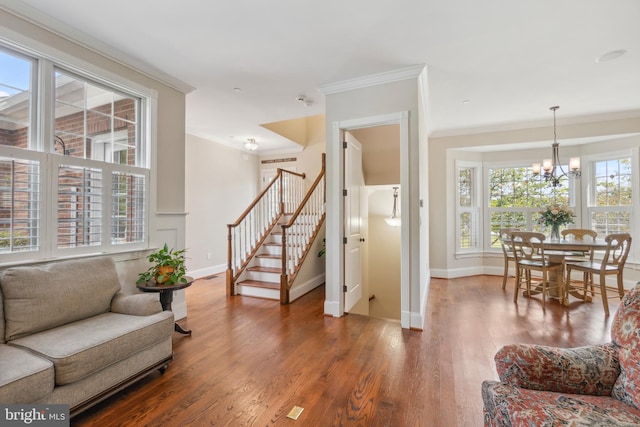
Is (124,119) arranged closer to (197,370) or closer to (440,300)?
(197,370)

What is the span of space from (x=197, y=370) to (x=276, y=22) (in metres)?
A: 2.84

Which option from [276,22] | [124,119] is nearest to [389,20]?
[276,22]

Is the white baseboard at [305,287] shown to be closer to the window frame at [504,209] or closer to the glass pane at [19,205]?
the glass pane at [19,205]

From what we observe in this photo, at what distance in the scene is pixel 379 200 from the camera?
19.8 ft

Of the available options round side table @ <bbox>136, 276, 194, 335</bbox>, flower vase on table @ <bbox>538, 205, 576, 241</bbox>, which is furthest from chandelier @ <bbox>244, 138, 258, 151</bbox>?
flower vase on table @ <bbox>538, 205, 576, 241</bbox>

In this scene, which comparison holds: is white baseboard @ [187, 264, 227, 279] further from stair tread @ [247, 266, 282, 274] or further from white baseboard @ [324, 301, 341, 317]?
white baseboard @ [324, 301, 341, 317]

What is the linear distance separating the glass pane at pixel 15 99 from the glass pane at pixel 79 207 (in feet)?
1.09

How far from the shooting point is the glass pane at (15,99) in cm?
212

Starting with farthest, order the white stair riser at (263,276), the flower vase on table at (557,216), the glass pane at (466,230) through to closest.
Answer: the glass pane at (466,230) < the white stair riser at (263,276) < the flower vase on table at (557,216)

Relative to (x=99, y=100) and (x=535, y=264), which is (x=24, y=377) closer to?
(x=99, y=100)

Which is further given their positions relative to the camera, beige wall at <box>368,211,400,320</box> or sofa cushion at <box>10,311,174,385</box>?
beige wall at <box>368,211,400,320</box>

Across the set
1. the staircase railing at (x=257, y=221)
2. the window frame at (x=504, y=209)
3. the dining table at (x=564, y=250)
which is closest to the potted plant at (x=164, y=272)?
the staircase railing at (x=257, y=221)

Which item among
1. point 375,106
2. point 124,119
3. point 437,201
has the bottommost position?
point 437,201

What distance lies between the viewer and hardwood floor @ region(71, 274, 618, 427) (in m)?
1.77
